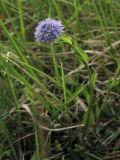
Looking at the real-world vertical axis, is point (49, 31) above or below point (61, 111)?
above

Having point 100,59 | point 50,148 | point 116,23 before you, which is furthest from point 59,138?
point 116,23

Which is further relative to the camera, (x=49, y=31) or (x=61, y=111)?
(x=61, y=111)

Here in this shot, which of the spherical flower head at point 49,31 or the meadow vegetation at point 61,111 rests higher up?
the spherical flower head at point 49,31

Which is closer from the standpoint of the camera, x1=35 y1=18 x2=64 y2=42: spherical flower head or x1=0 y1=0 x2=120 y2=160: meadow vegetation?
x1=35 y1=18 x2=64 y2=42: spherical flower head

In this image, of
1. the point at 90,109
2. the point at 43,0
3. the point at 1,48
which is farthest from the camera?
the point at 43,0

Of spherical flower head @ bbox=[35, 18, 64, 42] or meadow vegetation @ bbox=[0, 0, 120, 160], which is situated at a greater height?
spherical flower head @ bbox=[35, 18, 64, 42]

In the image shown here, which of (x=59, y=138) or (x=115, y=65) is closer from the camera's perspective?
(x=59, y=138)

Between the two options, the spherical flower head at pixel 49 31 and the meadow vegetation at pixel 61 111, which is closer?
the spherical flower head at pixel 49 31

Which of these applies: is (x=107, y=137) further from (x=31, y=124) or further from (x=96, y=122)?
(x=31, y=124)
